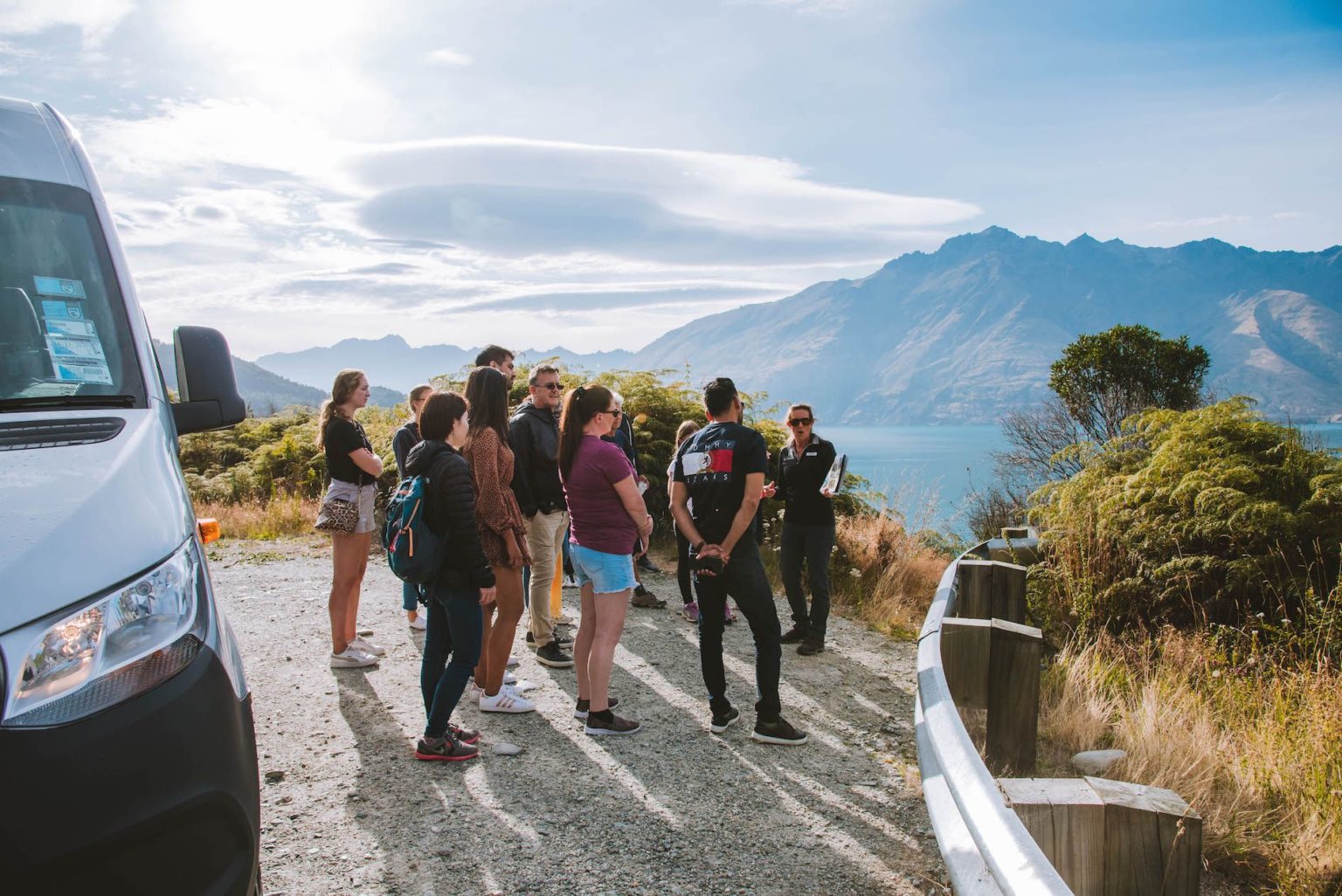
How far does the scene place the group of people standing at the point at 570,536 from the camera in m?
4.55

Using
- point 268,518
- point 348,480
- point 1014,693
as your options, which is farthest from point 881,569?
point 268,518

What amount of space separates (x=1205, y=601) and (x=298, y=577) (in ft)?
29.0

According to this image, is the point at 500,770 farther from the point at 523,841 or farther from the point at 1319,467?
the point at 1319,467

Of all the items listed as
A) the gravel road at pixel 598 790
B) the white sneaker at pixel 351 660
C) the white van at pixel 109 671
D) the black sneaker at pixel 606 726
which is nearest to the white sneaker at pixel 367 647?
the white sneaker at pixel 351 660

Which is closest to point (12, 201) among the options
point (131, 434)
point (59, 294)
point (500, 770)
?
point (59, 294)

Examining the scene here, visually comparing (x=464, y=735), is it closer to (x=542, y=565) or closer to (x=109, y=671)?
(x=542, y=565)

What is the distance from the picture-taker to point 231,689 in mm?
2287

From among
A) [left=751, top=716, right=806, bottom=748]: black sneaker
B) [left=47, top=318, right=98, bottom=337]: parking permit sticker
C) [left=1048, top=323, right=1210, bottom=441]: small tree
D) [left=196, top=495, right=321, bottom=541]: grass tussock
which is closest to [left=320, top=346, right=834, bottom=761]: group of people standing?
[left=751, top=716, right=806, bottom=748]: black sneaker

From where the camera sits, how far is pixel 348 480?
598 cm

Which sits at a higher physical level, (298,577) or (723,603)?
(723,603)

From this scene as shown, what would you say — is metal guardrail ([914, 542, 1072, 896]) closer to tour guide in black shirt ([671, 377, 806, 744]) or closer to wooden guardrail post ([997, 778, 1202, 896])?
wooden guardrail post ([997, 778, 1202, 896])

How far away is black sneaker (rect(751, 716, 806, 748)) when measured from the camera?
4949 millimetres

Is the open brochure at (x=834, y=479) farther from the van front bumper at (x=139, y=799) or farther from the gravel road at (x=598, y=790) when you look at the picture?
the van front bumper at (x=139, y=799)

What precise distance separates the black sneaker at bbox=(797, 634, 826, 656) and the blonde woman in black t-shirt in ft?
10.7
